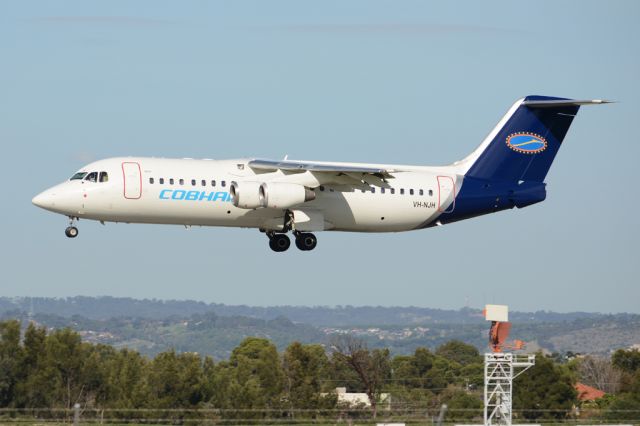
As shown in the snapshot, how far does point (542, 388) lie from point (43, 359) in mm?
19977

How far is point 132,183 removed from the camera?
3541 centimetres

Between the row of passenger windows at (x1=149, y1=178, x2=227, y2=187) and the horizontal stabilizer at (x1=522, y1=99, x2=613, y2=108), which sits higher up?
the horizontal stabilizer at (x1=522, y1=99, x2=613, y2=108)

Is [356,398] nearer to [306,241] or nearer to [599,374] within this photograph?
[599,374]

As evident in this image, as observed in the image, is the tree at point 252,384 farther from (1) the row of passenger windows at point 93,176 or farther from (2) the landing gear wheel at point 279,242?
(1) the row of passenger windows at point 93,176

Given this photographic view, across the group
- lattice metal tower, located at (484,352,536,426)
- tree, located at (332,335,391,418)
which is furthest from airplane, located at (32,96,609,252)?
tree, located at (332,335,391,418)

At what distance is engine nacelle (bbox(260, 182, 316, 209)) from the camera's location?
3597cm

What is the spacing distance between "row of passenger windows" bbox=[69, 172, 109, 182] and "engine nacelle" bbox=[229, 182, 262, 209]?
3682 mm

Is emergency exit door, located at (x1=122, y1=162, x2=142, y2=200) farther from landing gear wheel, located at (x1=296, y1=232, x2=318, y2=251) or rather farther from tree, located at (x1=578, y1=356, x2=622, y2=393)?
tree, located at (x1=578, y1=356, x2=622, y2=393)

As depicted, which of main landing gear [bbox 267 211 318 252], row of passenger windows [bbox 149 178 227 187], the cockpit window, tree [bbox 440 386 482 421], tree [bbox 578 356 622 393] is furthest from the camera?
tree [bbox 578 356 622 393]

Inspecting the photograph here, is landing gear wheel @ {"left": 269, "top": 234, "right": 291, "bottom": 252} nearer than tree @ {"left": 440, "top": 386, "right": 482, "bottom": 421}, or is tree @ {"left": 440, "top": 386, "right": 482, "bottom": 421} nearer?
landing gear wheel @ {"left": 269, "top": 234, "right": 291, "bottom": 252}

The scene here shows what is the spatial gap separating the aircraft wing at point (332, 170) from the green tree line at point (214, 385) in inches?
312

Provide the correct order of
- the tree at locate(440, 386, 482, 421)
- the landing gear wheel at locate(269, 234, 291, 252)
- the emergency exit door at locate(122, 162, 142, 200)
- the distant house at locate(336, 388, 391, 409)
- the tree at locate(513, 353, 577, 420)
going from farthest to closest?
1. the distant house at locate(336, 388, 391, 409)
2. the tree at locate(513, 353, 577, 420)
3. the tree at locate(440, 386, 482, 421)
4. the landing gear wheel at locate(269, 234, 291, 252)
5. the emergency exit door at locate(122, 162, 142, 200)

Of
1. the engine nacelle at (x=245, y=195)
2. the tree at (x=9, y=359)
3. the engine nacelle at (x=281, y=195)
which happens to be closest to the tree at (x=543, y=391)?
the engine nacelle at (x=281, y=195)

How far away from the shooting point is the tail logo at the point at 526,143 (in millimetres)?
41250
